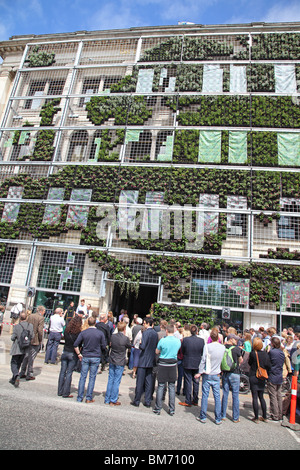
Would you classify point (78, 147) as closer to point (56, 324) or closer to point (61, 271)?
point (61, 271)

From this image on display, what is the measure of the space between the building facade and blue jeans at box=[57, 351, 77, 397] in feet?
29.9

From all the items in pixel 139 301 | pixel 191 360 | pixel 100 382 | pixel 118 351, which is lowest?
pixel 100 382

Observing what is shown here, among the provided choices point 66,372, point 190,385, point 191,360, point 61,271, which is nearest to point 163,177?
point 61,271

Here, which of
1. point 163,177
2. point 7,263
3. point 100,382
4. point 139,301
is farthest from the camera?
point 139,301

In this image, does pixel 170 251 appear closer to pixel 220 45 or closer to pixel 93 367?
pixel 93 367

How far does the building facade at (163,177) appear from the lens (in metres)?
16.8

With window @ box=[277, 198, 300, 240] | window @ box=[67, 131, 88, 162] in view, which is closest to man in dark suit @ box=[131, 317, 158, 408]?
window @ box=[277, 198, 300, 240]

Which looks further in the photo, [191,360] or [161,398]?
[191,360]

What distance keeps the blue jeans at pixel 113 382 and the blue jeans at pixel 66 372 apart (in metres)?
0.94

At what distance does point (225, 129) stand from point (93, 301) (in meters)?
12.7

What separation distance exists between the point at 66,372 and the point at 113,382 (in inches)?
48.3

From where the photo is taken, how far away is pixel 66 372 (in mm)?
7699

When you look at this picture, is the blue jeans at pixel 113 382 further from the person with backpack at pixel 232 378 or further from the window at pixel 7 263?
the window at pixel 7 263

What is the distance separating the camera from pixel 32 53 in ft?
78.0
